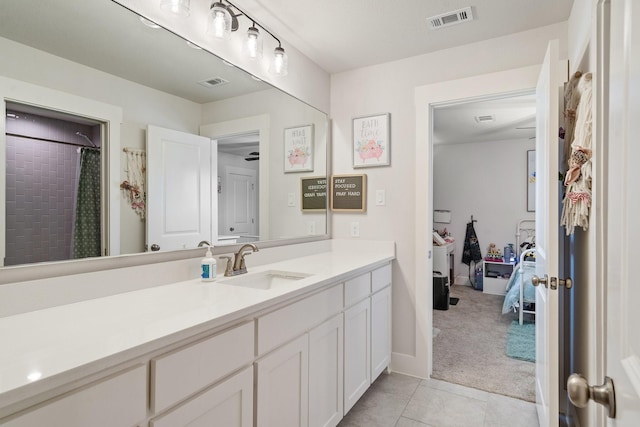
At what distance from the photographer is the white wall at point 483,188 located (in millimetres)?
5414

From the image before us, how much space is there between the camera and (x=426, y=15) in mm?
2016

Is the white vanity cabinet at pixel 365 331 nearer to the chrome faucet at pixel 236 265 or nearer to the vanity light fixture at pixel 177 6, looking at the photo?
the chrome faucet at pixel 236 265

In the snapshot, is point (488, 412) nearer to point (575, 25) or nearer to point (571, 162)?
point (571, 162)

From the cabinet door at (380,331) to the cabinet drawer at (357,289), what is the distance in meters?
0.14

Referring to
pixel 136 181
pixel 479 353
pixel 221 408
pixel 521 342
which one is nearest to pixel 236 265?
pixel 136 181

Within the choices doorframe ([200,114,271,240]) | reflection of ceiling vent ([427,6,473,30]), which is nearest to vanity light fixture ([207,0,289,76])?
doorframe ([200,114,271,240])

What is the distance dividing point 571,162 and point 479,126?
3405 millimetres

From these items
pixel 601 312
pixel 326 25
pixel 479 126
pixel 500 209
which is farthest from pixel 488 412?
pixel 500 209

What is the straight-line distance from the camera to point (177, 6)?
5.05 ft

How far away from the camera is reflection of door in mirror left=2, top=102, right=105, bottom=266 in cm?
111

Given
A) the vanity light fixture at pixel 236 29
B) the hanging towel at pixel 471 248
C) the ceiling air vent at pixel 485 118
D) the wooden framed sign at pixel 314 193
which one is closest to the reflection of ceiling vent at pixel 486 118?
the ceiling air vent at pixel 485 118

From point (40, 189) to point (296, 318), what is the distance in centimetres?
105

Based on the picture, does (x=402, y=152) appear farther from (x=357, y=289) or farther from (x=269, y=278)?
(x=269, y=278)

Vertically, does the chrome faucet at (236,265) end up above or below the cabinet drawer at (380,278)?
above
